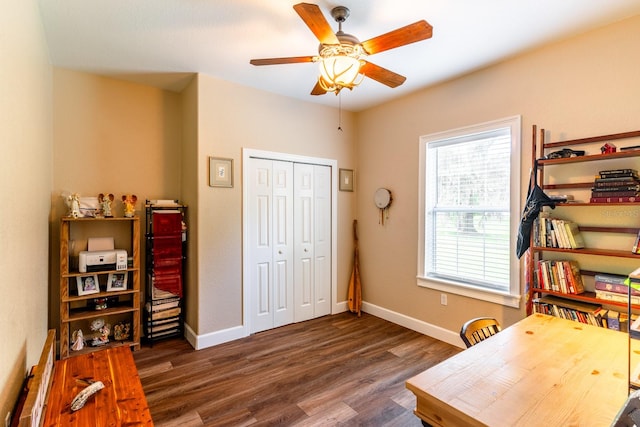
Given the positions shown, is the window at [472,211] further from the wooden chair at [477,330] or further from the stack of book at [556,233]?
the wooden chair at [477,330]

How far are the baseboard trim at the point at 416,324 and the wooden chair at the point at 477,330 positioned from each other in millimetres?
1284

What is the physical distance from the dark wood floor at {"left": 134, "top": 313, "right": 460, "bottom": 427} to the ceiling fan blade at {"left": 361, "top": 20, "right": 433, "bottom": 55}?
2.40m

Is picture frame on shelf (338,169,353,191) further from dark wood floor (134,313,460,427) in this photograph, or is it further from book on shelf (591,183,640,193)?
book on shelf (591,183,640,193)

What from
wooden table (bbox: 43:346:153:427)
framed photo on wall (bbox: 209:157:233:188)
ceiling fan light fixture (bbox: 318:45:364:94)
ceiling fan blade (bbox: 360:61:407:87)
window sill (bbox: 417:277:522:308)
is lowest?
wooden table (bbox: 43:346:153:427)

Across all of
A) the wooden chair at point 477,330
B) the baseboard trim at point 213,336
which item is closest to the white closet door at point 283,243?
the baseboard trim at point 213,336

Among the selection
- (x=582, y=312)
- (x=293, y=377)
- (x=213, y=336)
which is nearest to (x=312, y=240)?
(x=213, y=336)

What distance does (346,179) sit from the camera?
431 centimetres

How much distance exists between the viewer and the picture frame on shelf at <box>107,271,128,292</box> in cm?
303

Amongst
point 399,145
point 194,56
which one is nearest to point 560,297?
point 399,145

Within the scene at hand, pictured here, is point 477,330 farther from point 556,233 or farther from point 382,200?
point 382,200

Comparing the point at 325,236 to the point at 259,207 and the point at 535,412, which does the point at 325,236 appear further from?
the point at 535,412

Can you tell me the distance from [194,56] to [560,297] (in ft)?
12.1

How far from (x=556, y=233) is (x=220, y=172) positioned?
3.02 metres

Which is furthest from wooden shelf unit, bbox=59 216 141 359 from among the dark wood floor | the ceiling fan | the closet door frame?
the ceiling fan
